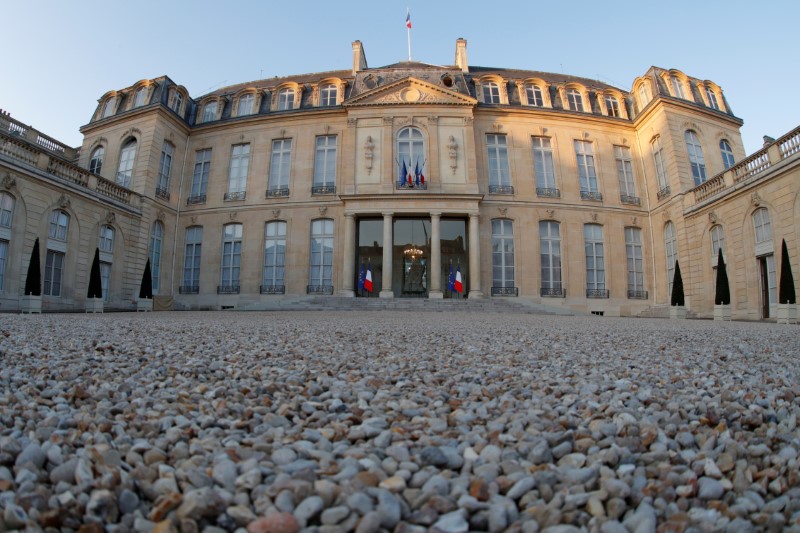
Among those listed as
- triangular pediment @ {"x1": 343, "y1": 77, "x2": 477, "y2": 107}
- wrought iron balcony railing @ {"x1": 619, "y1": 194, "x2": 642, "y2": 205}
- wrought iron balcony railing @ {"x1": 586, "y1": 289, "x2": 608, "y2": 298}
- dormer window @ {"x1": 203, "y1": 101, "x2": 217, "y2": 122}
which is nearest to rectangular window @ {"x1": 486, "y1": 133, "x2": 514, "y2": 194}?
triangular pediment @ {"x1": 343, "y1": 77, "x2": 477, "y2": 107}

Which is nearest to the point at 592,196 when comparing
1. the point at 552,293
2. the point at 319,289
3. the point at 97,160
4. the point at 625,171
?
the point at 625,171

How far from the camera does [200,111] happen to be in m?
23.6

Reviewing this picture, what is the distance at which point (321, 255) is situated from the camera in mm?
20719

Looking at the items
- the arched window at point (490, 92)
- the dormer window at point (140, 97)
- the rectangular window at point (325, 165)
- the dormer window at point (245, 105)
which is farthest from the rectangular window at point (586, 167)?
the dormer window at point (140, 97)

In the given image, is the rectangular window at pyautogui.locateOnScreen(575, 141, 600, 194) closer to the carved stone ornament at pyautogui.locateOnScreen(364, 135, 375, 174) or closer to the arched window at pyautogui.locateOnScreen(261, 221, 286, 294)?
the carved stone ornament at pyautogui.locateOnScreen(364, 135, 375, 174)

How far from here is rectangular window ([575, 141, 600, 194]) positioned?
843 inches

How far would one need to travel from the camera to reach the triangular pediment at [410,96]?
2067cm

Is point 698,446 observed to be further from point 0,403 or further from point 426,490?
point 0,403

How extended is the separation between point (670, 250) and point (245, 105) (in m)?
22.2

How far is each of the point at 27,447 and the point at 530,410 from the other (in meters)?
2.00

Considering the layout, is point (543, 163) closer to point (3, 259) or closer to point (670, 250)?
point (670, 250)

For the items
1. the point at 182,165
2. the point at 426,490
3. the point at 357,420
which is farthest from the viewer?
the point at 182,165

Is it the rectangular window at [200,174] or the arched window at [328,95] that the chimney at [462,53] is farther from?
Result: the rectangular window at [200,174]

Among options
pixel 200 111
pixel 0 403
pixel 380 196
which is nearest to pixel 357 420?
pixel 0 403
